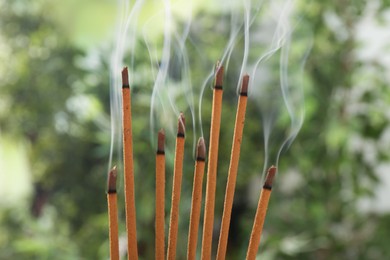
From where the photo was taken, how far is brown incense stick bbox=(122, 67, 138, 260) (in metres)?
0.40

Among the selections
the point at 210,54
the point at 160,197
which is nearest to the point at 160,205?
the point at 160,197

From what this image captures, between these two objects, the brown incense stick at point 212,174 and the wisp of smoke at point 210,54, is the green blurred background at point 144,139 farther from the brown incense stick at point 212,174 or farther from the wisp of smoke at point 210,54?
the brown incense stick at point 212,174

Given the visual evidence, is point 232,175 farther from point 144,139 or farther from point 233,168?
point 144,139

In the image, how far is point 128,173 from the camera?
402mm

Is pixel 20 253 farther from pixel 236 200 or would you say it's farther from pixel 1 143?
pixel 236 200

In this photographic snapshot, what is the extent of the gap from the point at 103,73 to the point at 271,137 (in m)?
0.44

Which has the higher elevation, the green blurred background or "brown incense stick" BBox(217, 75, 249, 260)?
"brown incense stick" BBox(217, 75, 249, 260)

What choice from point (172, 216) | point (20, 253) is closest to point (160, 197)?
point (172, 216)

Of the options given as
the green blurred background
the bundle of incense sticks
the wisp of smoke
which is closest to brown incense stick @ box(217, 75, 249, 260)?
the bundle of incense sticks

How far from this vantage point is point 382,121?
136 cm

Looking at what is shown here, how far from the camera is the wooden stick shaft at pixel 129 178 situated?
0.40 m

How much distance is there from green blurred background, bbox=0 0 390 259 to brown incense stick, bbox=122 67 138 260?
2.79 feet

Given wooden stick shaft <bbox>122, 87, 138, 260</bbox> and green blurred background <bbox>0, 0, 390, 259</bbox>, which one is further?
green blurred background <bbox>0, 0, 390, 259</bbox>

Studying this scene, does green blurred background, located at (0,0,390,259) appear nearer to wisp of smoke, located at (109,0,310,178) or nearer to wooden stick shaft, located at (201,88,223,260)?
wisp of smoke, located at (109,0,310,178)
